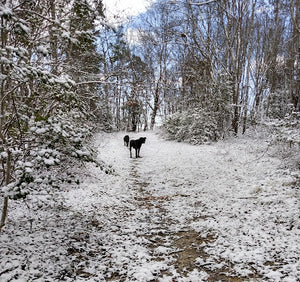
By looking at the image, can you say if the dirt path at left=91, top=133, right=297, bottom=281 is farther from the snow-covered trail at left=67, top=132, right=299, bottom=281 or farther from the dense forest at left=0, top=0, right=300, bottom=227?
the dense forest at left=0, top=0, right=300, bottom=227

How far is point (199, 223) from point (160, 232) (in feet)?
2.78

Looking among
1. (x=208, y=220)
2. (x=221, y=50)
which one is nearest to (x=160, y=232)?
(x=208, y=220)

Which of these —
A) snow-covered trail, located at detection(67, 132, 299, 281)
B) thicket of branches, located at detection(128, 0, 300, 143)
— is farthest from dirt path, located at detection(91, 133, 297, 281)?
thicket of branches, located at detection(128, 0, 300, 143)

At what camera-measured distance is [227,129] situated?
13.6 metres

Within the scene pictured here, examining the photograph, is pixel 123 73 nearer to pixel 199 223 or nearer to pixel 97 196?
pixel 97 196

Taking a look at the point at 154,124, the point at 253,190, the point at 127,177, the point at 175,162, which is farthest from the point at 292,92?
the point at 154,124

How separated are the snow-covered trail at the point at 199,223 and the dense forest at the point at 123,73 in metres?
1.63

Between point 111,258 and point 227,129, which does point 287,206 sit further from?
point 227,129

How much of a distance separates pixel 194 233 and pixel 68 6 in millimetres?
5261

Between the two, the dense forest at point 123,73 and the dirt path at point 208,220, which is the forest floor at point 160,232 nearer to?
the dirt path at point 208,220

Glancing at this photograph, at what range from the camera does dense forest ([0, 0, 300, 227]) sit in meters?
3.05

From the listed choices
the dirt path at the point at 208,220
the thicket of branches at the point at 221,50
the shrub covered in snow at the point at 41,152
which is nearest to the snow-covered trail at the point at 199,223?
the dirt path at the point at 208,220

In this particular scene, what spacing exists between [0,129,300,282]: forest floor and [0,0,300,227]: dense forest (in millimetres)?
832

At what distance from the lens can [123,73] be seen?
5434 millimetres
